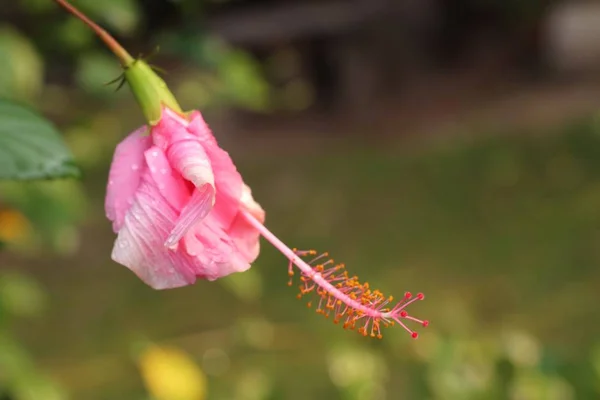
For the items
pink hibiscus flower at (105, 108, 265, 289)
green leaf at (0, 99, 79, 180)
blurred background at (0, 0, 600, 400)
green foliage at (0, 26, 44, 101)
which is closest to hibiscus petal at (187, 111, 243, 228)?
pink hibiscus flower at (105, 108, 265, 289)

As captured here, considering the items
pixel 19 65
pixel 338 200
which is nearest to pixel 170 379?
pixel 19 65

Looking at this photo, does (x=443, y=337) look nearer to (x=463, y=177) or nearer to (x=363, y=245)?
(x=363, y=245)

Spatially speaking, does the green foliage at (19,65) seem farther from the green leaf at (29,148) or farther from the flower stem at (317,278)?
the flower stem at (317,278)

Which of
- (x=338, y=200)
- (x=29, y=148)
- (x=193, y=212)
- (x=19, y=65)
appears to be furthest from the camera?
(x=338, y=200)

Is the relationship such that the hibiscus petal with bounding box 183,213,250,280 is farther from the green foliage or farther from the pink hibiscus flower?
the green foliage

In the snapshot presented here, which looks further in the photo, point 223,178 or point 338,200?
point 338,200

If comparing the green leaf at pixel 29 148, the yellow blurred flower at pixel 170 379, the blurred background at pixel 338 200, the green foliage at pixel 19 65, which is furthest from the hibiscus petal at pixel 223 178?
the yellow blurred flower at pixel 170 379

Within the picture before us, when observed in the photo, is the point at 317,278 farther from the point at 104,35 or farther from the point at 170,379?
the point at 170,379

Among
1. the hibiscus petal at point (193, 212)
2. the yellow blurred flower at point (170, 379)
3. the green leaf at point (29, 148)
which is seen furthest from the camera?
the yellow blurred flower at point (170, 379)
